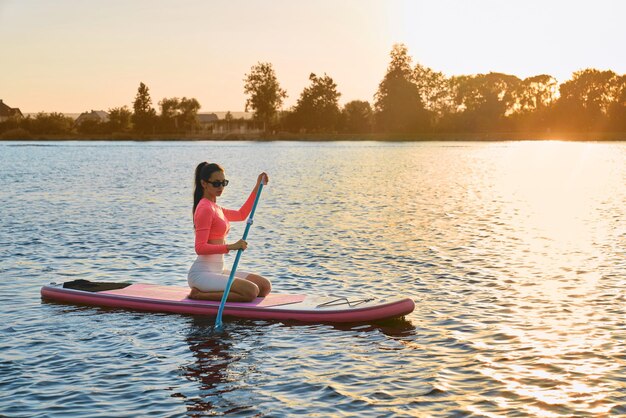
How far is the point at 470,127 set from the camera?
12950 cm

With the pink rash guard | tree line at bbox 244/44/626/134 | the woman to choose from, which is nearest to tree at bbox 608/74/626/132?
tree line at bbox 244/44/626/134

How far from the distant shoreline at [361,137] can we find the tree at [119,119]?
1418mm

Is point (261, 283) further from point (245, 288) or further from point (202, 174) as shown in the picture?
point (202, 174)

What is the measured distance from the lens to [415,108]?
130750 millimetres

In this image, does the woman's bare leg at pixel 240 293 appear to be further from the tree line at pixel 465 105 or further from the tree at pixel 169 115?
the tree at pixel 169 115

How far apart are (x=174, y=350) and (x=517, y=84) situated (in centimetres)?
13341

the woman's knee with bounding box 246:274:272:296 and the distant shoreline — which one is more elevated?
the distant shoreline

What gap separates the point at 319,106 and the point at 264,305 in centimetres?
12774

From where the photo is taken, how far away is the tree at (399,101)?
131 m

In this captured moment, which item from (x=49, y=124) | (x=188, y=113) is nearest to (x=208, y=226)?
(x=188, y=113)

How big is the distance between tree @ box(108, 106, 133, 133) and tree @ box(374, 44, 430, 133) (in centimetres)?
4809

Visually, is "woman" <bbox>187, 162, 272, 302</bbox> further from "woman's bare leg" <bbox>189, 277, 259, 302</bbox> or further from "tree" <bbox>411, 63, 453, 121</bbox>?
"tree" <bbox>411, 63, 453, 121</bbox>

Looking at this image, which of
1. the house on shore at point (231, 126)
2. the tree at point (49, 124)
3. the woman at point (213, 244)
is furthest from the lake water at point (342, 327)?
the house on shore at point (231, 126)

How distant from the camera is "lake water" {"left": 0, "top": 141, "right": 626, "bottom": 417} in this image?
815cm
